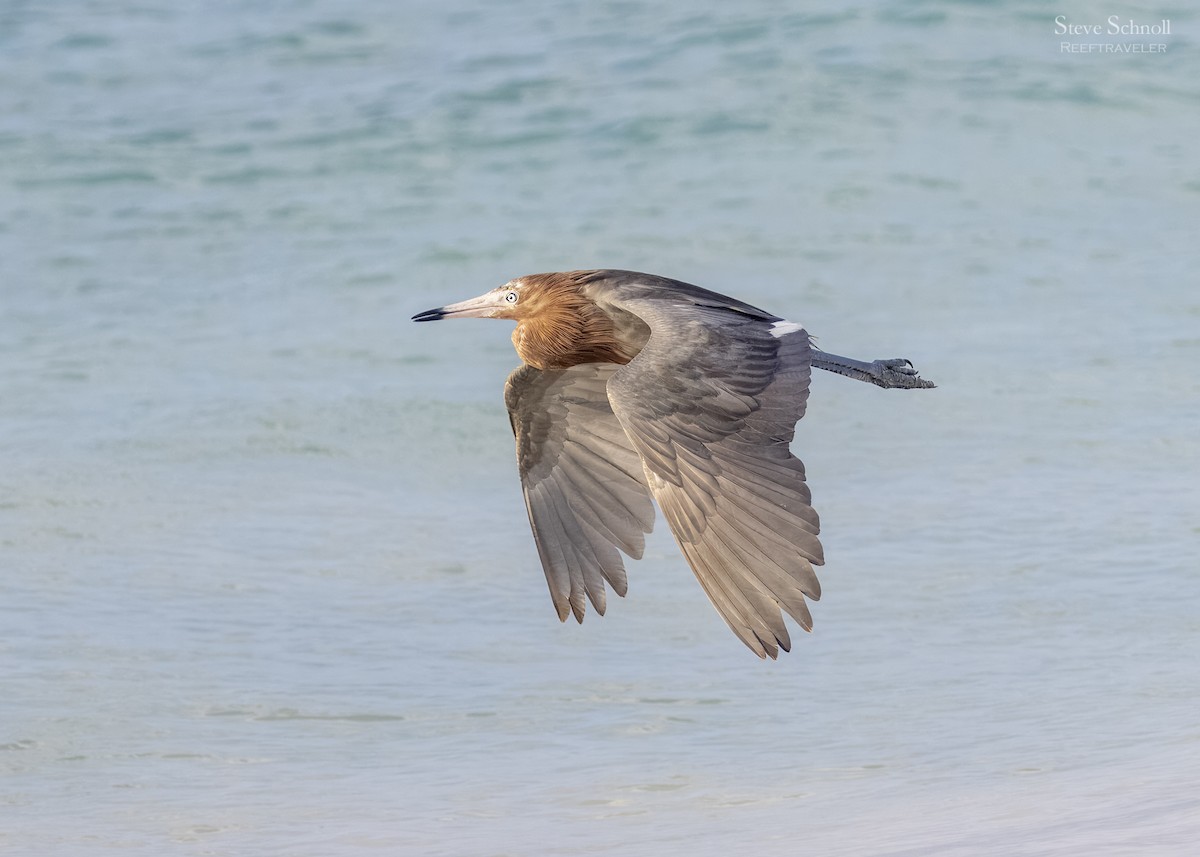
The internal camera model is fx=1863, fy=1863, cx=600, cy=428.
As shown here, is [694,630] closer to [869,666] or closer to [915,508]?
[869,666]

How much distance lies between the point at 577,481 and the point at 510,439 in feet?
8.78

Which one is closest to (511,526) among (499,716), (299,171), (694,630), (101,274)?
(694,630)

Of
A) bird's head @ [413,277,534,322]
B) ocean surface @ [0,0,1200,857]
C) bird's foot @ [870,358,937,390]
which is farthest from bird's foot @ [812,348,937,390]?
bird's head @ [413,277,534,322]

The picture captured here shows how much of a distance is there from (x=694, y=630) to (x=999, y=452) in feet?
7.13

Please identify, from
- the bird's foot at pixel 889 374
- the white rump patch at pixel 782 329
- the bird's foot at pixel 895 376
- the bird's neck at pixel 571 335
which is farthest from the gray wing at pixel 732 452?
the bird's foot at pixel 895 376

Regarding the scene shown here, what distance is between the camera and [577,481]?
19.0 ft

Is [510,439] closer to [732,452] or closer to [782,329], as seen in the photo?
[782,329]

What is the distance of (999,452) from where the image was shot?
314 inches

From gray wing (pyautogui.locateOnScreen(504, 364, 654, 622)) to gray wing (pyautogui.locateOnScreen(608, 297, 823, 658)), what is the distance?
652mm

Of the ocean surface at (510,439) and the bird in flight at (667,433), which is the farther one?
the ocean surface at (510,439)

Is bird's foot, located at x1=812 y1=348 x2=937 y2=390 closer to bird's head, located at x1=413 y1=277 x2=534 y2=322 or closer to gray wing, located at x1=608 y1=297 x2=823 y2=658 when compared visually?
gray wing, located at x1=608 y1=297 x2=823 y2=658

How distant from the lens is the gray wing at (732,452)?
4.49m

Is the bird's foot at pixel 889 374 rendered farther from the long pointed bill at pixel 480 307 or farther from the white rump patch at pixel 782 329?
the long pointed bill at pixel 480 307

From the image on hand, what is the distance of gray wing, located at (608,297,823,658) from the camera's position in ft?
14.7
